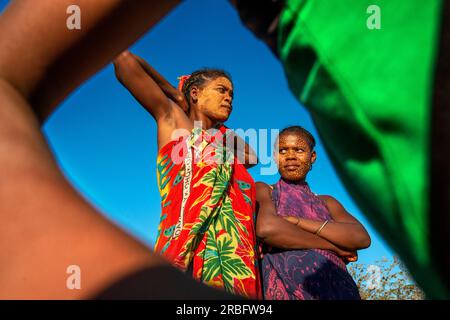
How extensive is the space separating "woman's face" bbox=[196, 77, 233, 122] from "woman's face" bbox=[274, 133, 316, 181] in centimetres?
44

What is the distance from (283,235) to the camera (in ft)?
7.54

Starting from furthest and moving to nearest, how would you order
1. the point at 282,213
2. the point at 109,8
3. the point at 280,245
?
1. the point at 282,213
2. the point at 280,245
3. the point at 109,8

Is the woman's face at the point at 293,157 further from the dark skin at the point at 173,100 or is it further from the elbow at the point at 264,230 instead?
the elbow at the point at 264,230

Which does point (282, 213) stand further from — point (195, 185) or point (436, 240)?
point (436, 240)

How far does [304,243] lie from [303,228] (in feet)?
0.33

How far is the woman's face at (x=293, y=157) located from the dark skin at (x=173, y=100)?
23 cm

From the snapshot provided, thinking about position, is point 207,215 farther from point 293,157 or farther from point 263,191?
point 293,157

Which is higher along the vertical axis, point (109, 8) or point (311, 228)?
point (311, 228)

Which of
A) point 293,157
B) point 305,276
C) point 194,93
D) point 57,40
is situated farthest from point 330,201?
point 57,40

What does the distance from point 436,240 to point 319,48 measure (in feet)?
0.45
